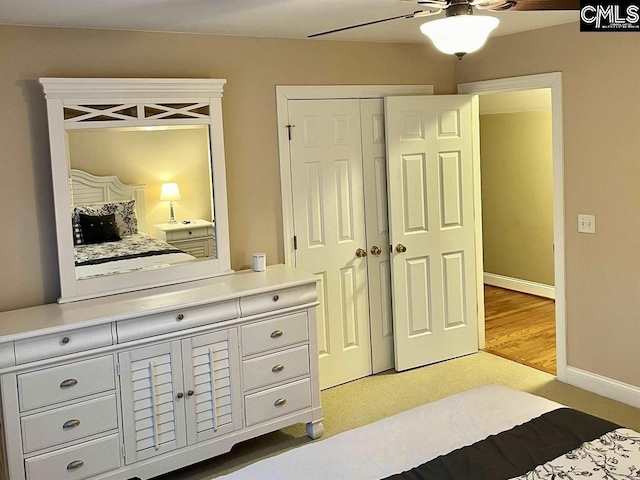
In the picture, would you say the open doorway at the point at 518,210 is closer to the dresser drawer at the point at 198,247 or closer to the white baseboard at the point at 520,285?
the white baseboard at the point at 520,285

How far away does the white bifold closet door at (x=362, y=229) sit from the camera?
4.34m

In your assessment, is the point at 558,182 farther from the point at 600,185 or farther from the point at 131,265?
the point at 131,265

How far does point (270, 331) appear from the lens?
3.62 m

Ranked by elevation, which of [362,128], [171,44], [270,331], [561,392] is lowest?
[561,392]

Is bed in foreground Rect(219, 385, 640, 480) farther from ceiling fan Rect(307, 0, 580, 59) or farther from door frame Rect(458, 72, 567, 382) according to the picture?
door frame Rect(458, 72, 567, 382)

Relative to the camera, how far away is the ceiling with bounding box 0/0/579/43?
302 cm

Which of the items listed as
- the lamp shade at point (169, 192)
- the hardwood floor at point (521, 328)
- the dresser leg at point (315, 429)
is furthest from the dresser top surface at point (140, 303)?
the hardwood floor at point (521, 328)

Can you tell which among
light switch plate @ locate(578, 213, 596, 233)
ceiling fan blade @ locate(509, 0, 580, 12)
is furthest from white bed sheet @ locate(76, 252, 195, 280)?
light switch plate @ locate(578, 213, 596, 233)

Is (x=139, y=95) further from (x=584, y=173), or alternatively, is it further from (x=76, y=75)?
(x=584, y=173)

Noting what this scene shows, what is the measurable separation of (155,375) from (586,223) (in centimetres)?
271

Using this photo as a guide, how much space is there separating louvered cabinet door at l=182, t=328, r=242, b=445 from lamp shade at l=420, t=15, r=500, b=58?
6.28 feet

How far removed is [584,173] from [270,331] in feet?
7.04

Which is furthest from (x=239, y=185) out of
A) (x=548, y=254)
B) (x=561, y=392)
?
(x=548, y=254)

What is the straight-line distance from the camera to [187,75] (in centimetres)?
384
